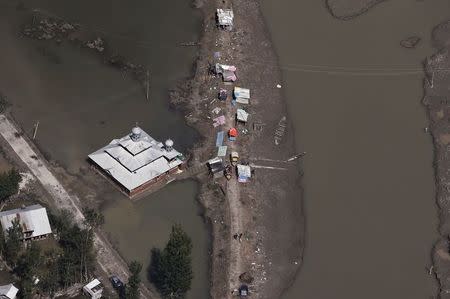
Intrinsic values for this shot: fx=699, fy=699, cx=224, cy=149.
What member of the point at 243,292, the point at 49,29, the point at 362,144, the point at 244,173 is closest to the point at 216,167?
the point at 244,173

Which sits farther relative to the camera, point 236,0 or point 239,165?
point 236,0

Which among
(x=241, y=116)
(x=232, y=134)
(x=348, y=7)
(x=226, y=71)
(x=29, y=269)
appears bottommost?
(x=29, y=269)

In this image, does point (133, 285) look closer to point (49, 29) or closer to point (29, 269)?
point (29, 269)

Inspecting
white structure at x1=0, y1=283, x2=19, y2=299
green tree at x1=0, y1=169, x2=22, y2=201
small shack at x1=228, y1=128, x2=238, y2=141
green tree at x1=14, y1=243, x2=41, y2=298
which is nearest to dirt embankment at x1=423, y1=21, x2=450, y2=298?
small shack at x1=228, y1=128, x2=238, y2=141

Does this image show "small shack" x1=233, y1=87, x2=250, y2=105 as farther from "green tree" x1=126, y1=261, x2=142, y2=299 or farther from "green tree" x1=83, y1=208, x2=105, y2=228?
"green tree" x1=126, y1=261, x2=142, y2=299

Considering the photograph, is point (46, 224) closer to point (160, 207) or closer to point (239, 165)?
point (160, 207)

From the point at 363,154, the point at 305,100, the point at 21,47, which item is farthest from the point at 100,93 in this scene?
the point at 363,154
